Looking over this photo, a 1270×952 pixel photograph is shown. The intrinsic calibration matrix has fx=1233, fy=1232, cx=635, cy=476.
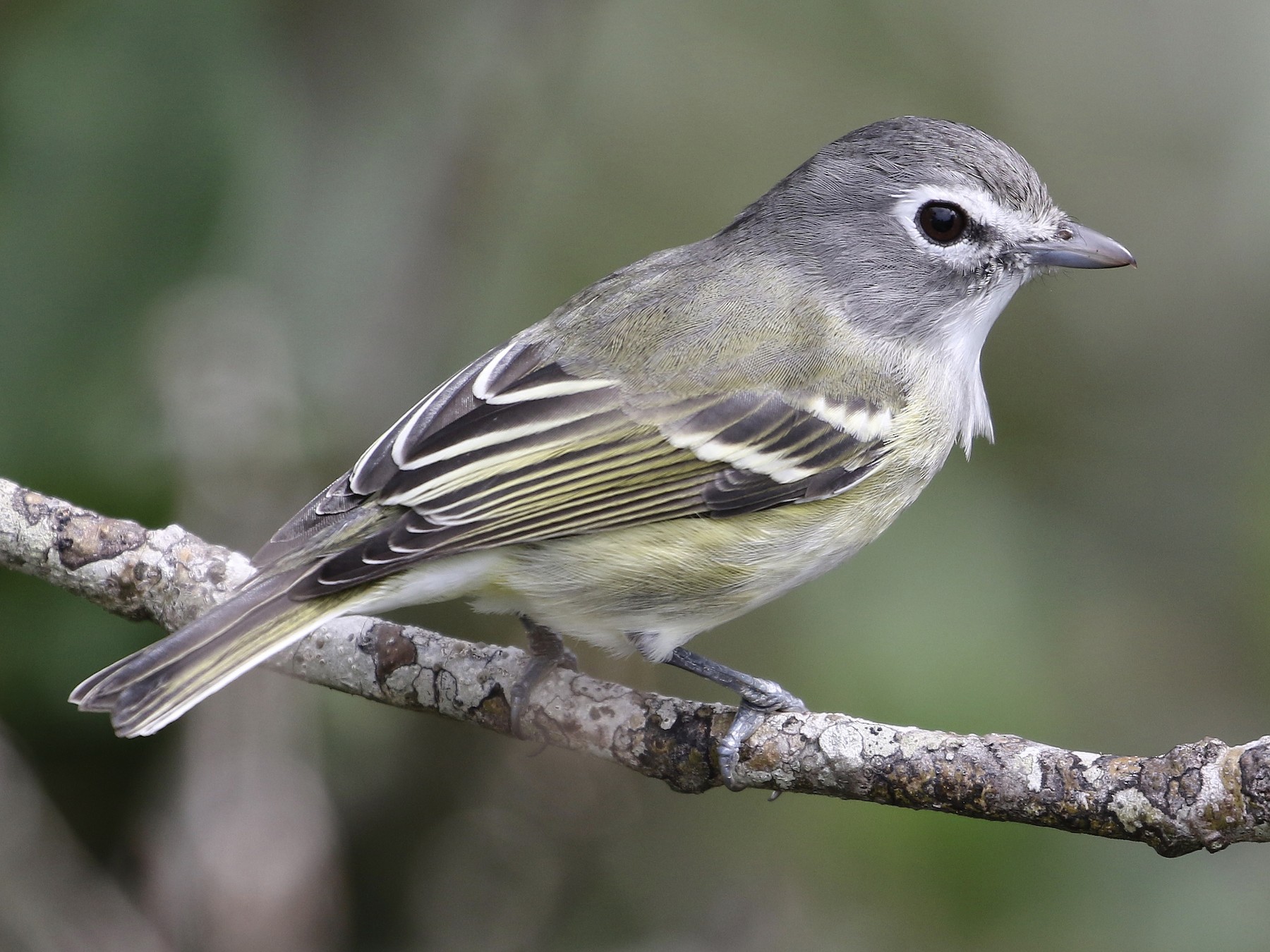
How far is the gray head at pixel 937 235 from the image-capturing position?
346 centimetres

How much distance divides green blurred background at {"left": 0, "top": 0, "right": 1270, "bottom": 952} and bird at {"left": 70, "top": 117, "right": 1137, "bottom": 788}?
45 centimetres

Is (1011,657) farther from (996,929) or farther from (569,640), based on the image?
(569,640)

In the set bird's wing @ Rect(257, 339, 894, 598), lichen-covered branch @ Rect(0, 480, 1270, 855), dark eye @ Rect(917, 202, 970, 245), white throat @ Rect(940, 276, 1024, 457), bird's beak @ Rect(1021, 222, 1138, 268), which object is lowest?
lichen-covered branch @ Rect(0, 480, 1270, 855)

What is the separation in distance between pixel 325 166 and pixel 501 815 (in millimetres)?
2241

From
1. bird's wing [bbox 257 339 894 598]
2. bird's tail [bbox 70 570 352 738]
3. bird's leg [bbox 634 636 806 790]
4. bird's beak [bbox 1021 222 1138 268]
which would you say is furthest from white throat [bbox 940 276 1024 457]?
bird's tail [bbox 70 570 352 738]

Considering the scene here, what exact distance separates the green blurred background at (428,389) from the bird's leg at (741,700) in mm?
202

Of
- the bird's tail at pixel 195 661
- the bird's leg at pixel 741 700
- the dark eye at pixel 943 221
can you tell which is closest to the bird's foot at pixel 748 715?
the bird's leg at pixel 741 700

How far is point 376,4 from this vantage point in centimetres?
452

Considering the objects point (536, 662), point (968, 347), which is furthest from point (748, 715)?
point (968, 347)

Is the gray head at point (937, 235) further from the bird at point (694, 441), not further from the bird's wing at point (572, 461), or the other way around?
the bird's wing at point (572, 461)

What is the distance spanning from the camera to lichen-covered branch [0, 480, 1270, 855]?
2.15 meters

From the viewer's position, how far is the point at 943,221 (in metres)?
Answer: 3.50

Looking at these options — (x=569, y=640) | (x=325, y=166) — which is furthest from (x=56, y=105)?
(x=569, y=640)

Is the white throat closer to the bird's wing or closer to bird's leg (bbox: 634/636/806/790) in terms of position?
the bird's wing
